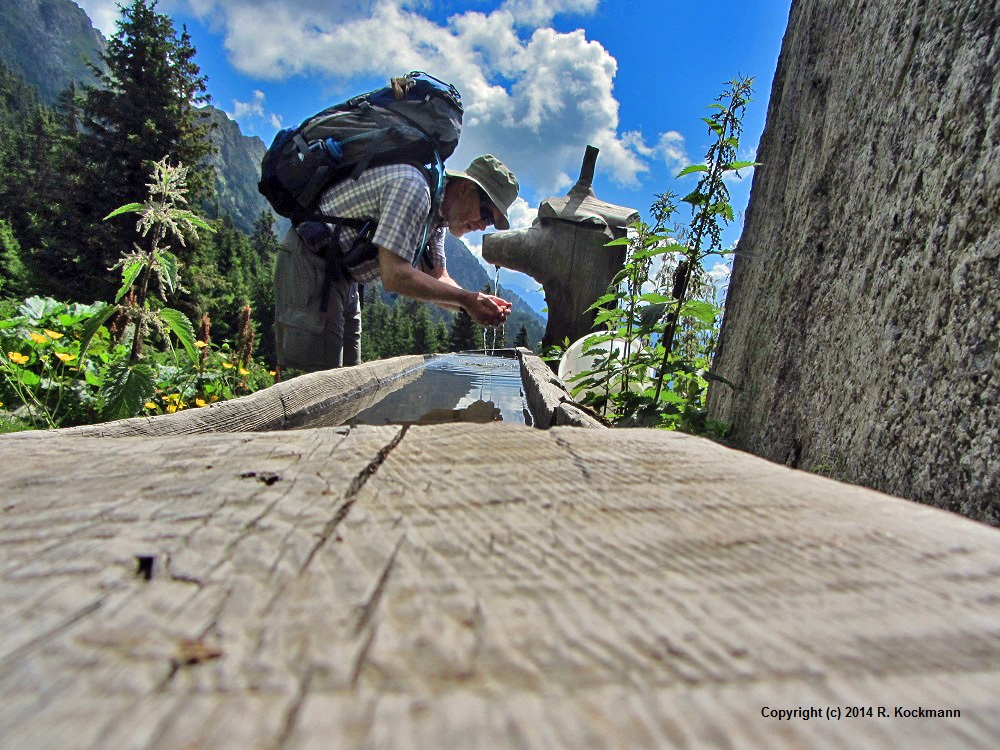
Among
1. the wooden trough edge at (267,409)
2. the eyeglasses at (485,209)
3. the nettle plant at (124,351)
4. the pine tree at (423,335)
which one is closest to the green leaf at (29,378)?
the nettle plant at (124,351)

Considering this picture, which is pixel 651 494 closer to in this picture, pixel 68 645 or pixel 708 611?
pixel 708 611

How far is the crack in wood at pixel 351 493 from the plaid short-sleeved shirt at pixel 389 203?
2749 millimetres

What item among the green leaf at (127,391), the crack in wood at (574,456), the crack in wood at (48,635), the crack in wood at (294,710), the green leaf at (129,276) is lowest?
the green leaf at (127,391)

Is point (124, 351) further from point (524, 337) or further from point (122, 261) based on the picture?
point (524, 337)

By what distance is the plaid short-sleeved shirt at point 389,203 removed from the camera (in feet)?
10.7

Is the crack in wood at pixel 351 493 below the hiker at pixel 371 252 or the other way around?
below

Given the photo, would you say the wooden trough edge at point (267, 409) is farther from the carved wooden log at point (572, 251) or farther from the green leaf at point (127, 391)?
the carved wooden log at point (572, 251)

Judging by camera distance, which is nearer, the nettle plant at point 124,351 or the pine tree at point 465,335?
the nettle plant at point 124,351

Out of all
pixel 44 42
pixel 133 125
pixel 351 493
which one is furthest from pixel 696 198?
pixel 44 42

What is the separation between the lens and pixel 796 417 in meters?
1.48

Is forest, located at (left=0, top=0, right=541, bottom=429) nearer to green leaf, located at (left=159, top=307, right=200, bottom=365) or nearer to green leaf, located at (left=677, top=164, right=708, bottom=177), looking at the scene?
green leaf, located at (left=159, top=307, right=200, bottom=365)

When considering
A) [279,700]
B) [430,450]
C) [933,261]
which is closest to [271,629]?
[279,700]

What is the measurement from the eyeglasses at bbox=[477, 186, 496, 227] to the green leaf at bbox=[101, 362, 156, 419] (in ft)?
10.3

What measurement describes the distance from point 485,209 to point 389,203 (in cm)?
172
